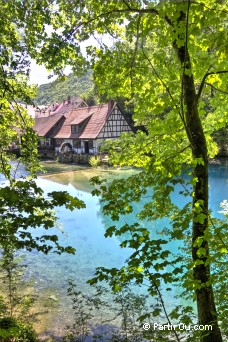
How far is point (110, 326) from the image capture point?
23.3 feet

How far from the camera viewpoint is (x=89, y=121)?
117ft

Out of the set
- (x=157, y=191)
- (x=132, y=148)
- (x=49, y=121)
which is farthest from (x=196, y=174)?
(x=49, y=121)

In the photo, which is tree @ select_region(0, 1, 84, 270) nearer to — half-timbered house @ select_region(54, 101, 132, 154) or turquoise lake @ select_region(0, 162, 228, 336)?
turquoise lake @ select_region(0, 162, 228, 336)

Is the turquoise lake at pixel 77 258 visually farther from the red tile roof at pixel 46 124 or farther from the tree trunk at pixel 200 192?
the red tile roof at pixel 46 124

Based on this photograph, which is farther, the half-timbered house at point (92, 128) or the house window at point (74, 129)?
the house window at point (74, 129)

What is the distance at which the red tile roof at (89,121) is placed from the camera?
1302 inches

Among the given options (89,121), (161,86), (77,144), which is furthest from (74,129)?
(161,86)

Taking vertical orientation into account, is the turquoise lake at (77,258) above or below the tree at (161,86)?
below

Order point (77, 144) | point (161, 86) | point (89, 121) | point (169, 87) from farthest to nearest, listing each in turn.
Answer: point (77, 144), point (89, 121), point (161, 86), point (169, 87)

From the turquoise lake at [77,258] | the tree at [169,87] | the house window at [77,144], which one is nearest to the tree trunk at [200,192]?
the tree at [169,87]

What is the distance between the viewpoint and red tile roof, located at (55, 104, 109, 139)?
1302 inches

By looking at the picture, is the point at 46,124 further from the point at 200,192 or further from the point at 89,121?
the point at 200,192

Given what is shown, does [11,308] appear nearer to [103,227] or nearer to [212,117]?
[212,117]

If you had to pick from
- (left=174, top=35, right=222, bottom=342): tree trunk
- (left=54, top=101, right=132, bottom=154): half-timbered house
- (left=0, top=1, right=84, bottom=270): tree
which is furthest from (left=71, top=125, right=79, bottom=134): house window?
(left=174, top=35, right=222, bottom=342): tree trunk
